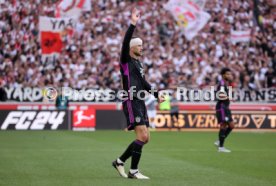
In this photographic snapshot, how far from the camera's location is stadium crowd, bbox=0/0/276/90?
32594 mm

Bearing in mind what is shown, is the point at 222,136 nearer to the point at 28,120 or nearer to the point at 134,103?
the point at 134,103

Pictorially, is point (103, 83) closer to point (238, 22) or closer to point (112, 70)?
point (112, 70)

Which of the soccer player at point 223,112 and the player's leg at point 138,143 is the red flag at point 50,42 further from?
the player's leg at point 138,143

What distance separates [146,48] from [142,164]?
2055 cm

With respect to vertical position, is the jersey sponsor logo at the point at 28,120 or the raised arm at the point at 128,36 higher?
the raised arm at the point at 128,36

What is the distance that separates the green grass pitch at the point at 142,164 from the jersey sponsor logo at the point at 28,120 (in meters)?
9.15

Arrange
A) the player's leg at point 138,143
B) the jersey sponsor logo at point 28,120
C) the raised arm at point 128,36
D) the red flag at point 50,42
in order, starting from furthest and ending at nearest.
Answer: the red flag at point 50,42
the jersey sponsor logo at point 28,120
the player's leg at point 138,143
the raised arm at point 128,36

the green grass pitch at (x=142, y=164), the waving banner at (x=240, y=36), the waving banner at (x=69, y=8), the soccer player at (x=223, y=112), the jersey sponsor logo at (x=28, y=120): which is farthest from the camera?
the waving banner at (x=240, y=36)

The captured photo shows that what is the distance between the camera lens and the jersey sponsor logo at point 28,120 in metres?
31.0

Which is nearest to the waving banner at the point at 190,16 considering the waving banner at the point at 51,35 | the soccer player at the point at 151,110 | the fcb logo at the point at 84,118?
the soccer player at the point at 151,110

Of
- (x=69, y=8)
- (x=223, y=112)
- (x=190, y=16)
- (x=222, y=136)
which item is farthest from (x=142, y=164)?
(x=190, y=16)

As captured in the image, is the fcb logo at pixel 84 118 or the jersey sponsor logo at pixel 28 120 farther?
the fcb logo at pixel 84 118

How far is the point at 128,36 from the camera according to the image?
11516mm

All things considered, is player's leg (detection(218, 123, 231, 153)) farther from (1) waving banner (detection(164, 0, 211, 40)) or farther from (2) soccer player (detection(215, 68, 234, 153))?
(1) waving banner (detection(164, 0, 211, 40))
